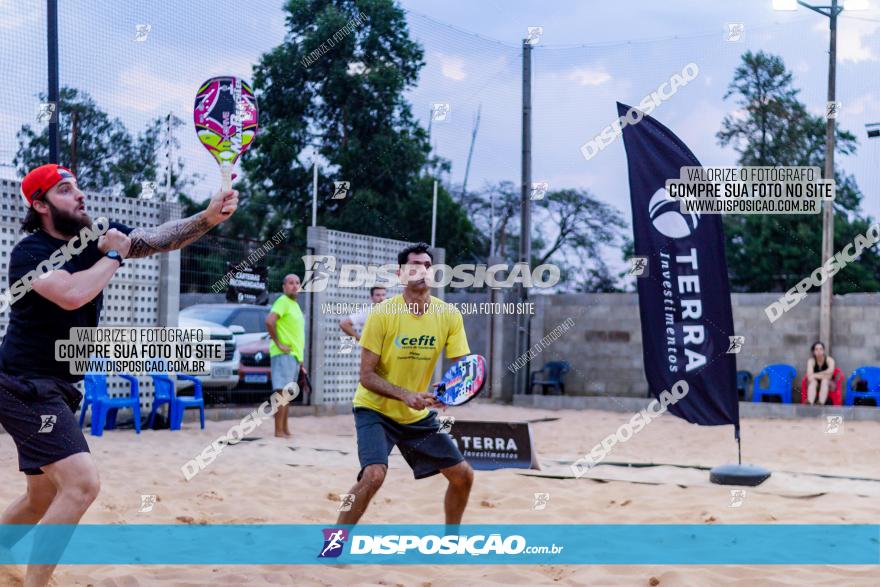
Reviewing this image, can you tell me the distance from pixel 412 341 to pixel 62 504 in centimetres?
211

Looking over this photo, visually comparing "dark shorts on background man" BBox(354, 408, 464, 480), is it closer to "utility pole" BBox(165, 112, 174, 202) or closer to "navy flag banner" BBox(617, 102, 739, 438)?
"navy flag banner" BBox(617, 102, 739, 438)

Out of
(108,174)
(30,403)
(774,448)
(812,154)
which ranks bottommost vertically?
(774,448)

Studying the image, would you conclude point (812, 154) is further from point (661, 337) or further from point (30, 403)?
point (30, 403)

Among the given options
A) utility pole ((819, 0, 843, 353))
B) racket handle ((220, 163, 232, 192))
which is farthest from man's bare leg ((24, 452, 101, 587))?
utility pole ((819, 0, 843, 353))

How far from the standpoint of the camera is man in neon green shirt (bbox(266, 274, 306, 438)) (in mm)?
10312

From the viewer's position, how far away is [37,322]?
12.6ft

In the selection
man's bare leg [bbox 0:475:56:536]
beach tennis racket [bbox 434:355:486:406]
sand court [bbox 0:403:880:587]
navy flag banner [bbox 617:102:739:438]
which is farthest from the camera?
navy flag banner [bbox 617:102:739:438]

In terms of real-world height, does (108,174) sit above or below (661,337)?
above

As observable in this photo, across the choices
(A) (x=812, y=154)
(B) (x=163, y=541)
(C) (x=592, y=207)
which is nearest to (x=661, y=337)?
(B) (x=163, y=541)

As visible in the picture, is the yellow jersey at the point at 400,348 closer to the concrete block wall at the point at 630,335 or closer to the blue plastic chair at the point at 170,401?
the blue plastic chair at the point at 170,401

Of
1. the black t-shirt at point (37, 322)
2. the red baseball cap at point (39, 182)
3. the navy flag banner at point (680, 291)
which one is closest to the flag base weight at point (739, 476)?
the navy flag banner at point (680, 291)

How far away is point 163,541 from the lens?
5.35 meters

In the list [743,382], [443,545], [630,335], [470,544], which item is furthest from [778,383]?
[443,545]

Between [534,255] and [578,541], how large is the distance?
30670 millimetres
